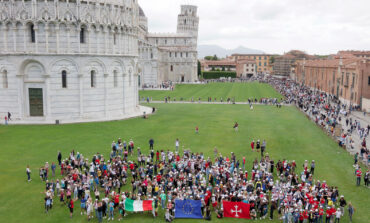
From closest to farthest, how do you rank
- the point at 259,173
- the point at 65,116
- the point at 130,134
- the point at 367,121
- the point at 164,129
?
the point at 259,173 < the point at 130,134 < the point at 164,129 < the point at 65,116 < the point at 367,121

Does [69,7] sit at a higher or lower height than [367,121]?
higher

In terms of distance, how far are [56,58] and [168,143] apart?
709 inches

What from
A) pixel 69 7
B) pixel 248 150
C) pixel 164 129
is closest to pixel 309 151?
pixel 248 150

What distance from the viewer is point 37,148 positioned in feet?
101

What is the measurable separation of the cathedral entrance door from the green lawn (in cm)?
330

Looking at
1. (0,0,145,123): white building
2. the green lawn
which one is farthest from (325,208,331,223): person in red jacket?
(0,0,145,123): white building

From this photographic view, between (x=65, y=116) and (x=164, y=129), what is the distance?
12323mm

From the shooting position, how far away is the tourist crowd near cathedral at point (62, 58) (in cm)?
4062

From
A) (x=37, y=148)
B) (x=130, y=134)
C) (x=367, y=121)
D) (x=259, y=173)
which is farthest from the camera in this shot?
(x=367, y=121)

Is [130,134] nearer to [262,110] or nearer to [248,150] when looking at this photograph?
[248,150]

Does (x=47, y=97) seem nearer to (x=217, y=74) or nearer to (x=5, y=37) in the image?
(x=5, y=37)

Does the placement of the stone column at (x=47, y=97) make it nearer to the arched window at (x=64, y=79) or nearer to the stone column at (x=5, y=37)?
the arched window at (x=64, y=79)

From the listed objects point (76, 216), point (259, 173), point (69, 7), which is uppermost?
point (69, 7)

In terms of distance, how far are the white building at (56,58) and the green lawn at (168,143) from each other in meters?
3.66
